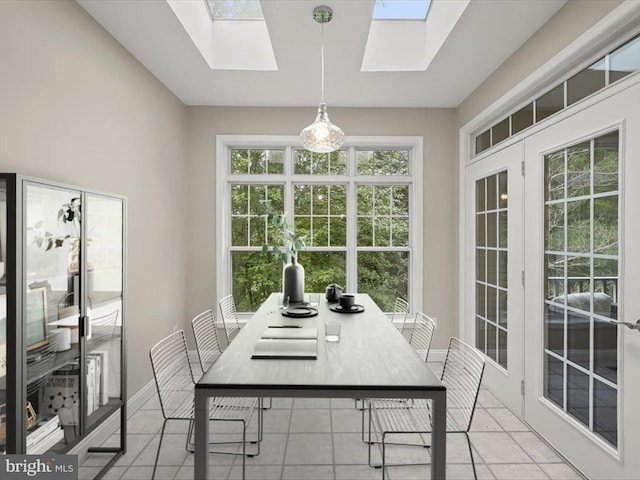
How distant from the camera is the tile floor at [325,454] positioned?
7.31ft

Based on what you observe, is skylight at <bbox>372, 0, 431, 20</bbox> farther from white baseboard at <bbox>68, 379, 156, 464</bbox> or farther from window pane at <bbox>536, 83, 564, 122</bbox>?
white baseboard at <bbox>68, 379, 156, 464</bbox>

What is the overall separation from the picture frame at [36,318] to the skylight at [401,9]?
289 cm

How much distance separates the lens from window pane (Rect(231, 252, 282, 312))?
4.32 meters

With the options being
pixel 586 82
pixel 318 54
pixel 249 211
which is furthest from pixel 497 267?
pixel 249 211

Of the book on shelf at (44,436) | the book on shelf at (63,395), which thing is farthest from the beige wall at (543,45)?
the book on shelf at (44,436)

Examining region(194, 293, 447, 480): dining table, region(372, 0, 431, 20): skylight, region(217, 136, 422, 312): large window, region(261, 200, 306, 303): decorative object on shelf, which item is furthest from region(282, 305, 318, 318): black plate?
region(372, 0, 431, 20): skylight

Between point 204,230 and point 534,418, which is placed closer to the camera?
point 534,418

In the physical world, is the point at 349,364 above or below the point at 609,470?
above

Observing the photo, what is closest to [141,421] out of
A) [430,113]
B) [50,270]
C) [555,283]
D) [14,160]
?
[50,270]

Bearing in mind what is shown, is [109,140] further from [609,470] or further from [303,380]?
[609,470]

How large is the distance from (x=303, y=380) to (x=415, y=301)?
2992 millimetres

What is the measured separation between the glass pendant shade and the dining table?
1301 millimetres

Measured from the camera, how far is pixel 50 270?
5.94 feet

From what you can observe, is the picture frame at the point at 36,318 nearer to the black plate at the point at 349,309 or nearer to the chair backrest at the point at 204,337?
the chair backrest at the point at 204,337
